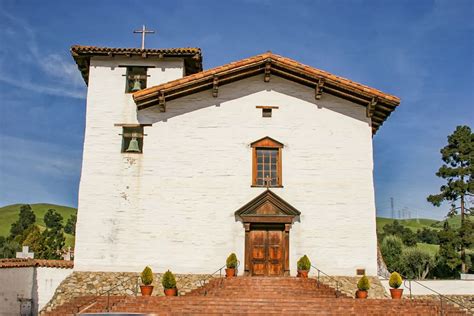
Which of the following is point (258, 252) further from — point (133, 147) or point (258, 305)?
point (133, 147)

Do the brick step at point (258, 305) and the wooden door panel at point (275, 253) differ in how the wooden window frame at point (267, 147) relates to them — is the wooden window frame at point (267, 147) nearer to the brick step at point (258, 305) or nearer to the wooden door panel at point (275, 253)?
the wooden door panel at point (275, 253)

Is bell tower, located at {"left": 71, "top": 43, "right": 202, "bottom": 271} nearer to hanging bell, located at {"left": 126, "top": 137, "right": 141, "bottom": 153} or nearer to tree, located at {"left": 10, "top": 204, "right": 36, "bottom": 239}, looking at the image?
hanging bell, located at {"left": 126, "top": 137, "right": 141, "bottom": 153}

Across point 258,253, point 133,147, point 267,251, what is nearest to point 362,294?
point 267,251

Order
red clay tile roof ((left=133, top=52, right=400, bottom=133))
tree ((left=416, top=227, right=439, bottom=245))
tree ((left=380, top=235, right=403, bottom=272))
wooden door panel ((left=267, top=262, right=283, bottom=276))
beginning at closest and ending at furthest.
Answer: wooden door panel ((left=267, top=262, right=283, bottom=276)) < red clay tile roof ((left=133, top=52, right=400, bottom=133)) < tree ((left=380, top=235, right=403, bottom=272)) < tree ((left=416, top=227, right=439, bottom=245))

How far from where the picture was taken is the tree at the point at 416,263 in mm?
45188

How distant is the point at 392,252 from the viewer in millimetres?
49094

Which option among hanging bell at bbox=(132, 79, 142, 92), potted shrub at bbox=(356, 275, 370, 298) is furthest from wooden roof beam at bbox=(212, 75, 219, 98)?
potted shrub at bbox=(356, 275, 370, 298)

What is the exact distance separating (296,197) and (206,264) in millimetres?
4343

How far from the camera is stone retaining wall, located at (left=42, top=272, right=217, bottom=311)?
63.0 ft

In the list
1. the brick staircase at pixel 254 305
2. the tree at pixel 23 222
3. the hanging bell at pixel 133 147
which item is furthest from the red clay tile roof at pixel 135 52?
the tree at pixel 23 222

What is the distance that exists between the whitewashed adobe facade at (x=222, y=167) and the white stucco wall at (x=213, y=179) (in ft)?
0.13

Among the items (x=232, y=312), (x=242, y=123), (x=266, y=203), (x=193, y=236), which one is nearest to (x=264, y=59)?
(x=242, y=123)

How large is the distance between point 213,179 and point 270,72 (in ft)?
16.6

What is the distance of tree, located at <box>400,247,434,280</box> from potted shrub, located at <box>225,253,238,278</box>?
1209 inches
